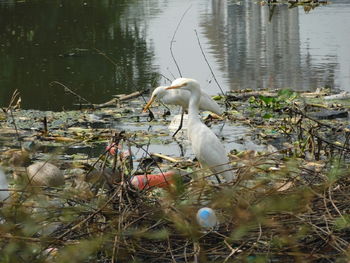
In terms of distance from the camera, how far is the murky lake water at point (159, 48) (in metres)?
11.6

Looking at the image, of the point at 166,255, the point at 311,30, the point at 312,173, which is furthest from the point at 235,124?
the point at 311,30

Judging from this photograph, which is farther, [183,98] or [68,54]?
[68,54]

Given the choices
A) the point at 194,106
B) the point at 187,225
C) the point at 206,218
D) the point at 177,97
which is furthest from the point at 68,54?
the point at 187,225

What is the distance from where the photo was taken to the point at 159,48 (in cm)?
1525

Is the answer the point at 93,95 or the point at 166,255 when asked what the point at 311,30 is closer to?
the point at 93,95

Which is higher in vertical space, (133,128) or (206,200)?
(206,200)

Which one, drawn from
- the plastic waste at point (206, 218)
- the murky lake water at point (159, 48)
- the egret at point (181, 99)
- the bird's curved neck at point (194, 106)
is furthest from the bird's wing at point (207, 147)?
the murky lake water at point (159, 48)

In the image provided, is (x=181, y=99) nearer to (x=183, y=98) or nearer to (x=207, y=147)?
(x=183, y=98)

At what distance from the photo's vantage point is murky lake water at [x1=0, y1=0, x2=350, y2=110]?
1160 cm

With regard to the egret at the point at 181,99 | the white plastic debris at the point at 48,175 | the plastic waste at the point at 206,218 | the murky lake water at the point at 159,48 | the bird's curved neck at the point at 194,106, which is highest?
the plastic waste at the point at 206,218

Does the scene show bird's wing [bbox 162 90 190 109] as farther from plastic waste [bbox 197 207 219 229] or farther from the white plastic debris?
plastic waste [bbox 197 207 219 229]

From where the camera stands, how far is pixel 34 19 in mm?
20844

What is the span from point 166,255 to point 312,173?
96 cm

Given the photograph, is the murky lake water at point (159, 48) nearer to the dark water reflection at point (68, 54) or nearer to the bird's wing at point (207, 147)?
the dark water reflection at point (68, 54)
